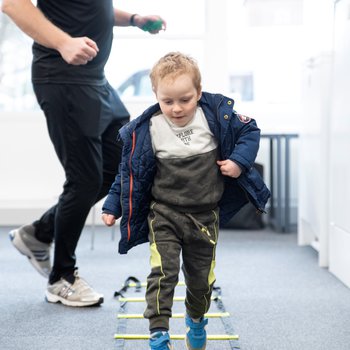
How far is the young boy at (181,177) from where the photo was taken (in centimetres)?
162

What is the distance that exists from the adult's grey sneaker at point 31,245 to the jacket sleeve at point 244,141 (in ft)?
3.69

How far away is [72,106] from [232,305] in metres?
0.89

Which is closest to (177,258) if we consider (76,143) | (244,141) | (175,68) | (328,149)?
(244,141)

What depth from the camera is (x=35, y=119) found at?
4.48m

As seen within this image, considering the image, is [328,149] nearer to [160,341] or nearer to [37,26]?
[37,26]

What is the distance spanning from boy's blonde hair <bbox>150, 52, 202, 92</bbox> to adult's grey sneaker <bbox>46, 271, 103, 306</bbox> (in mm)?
991

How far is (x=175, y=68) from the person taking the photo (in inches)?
62.7

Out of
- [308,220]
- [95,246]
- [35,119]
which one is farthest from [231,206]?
[35,119]

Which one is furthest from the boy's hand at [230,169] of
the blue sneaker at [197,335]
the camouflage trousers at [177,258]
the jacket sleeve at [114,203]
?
the blue sneaker at [197,335]

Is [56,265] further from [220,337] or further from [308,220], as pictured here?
[308,220]

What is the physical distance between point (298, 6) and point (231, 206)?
122 inches

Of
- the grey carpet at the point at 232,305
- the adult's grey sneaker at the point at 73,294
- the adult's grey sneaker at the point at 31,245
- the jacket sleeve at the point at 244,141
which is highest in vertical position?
the jacket sleeve at the point at 244,141

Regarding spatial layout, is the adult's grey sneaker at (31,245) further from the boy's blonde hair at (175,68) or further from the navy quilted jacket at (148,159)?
the boy's blonde hair at (175,68)

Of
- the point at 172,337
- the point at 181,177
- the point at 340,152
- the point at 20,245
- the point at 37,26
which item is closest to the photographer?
the point at 181,177
